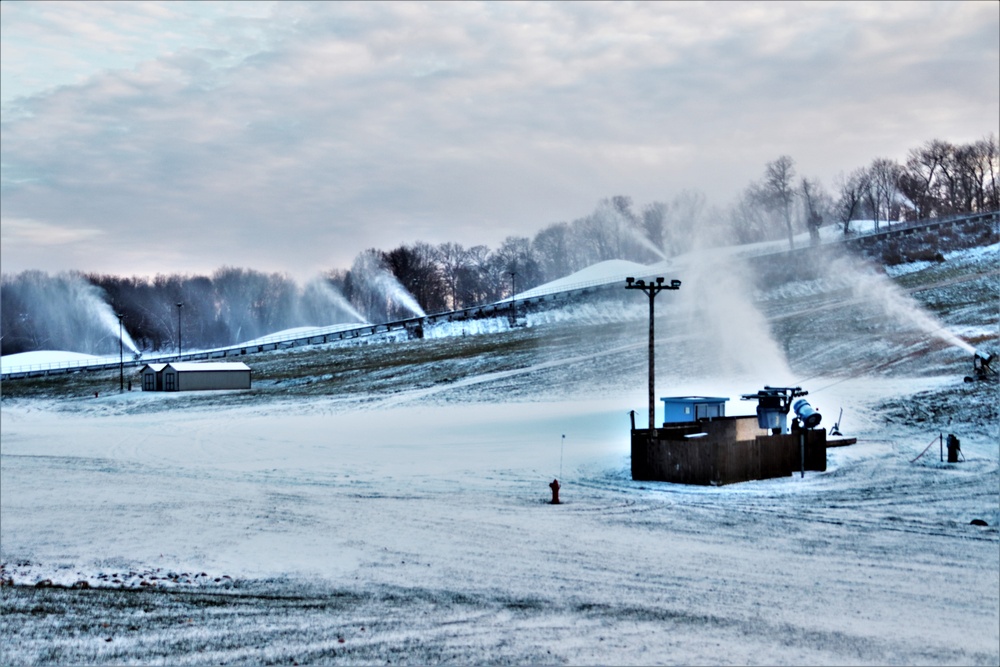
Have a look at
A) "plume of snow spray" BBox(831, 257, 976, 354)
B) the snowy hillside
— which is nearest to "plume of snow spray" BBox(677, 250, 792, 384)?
the snowy hillside

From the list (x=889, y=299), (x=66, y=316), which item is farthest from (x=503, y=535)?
(x=66, y=316)

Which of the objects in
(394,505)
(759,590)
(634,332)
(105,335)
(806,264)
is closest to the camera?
(759,590)

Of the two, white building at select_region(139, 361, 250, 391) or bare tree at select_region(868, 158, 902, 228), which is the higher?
bare tree at select_region(868, 158, 902, 228)

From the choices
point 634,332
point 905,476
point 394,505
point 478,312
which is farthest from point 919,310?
point 394,505

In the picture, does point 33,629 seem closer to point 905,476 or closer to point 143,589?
point 143,589

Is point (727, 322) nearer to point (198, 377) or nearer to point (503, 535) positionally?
point (198, 377)

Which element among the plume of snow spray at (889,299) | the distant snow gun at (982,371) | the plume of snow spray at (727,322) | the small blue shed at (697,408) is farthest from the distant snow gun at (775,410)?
the plume of snow spray at (889,299)

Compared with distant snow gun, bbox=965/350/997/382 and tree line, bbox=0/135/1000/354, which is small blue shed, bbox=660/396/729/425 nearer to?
distant snow gun, bbox=965/350/997/382

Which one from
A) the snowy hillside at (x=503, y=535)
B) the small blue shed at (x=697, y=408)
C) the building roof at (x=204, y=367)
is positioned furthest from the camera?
the building roof at (x=204, y=367)

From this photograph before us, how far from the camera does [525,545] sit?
25672 mm

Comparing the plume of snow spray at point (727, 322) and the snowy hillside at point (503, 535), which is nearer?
the snowy hillside at point (503, 535)

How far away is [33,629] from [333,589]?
606cm

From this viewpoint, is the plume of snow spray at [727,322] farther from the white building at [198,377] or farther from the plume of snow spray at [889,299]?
the white building at [198,377]

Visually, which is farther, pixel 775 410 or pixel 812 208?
pixel 812 208
